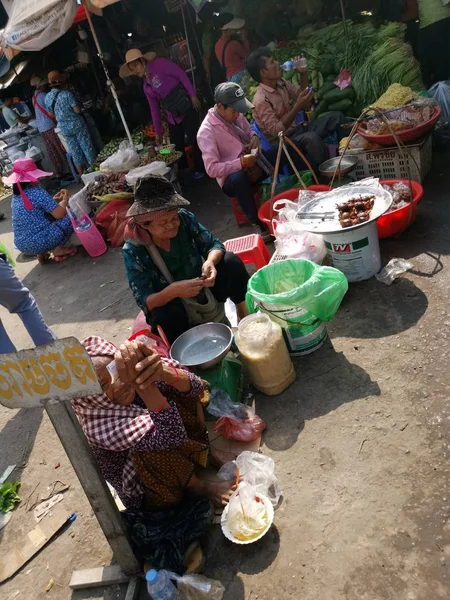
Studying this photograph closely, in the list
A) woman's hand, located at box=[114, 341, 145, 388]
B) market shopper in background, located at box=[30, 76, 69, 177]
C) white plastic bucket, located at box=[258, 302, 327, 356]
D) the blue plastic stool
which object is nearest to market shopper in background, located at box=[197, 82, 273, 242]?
white plastic bucket, located at box=[258, 302, 327, 356]

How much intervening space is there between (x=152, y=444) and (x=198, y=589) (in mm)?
680

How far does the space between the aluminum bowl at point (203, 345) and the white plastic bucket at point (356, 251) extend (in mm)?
1155

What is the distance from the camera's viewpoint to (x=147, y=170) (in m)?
6.10

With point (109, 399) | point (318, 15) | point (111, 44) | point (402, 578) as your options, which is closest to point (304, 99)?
point (318, 15)

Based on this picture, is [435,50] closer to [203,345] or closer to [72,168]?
[203,345]

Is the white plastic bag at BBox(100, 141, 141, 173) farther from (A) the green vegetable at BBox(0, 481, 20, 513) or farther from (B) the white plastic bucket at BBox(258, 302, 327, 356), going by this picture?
(A) the green vegetable at BBox(0, 481, 20, 513)

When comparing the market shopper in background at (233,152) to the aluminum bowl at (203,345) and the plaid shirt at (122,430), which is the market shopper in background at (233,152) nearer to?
the aluminum bowl at (203,345)

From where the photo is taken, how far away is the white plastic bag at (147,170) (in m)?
6.04

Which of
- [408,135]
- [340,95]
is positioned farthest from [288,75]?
[408,135]

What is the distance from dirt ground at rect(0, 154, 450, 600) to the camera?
2.18 metres

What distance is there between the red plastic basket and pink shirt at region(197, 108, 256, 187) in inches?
50.0

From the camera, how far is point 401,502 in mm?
2346

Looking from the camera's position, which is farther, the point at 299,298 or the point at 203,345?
the point at 203,345

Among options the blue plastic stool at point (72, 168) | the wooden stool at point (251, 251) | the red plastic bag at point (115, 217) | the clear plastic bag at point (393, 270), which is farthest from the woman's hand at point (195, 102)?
the clear plastic bag at point (393, 270)
